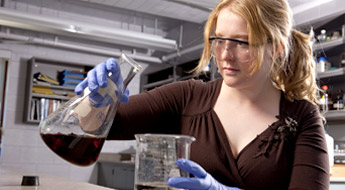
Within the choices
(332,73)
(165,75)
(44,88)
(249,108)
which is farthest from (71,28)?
(249,108)

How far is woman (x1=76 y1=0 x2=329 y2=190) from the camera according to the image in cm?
111

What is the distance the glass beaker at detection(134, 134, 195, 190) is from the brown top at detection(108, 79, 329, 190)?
53 cm

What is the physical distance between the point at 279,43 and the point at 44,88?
516 cm

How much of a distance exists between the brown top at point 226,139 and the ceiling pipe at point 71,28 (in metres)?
3.92

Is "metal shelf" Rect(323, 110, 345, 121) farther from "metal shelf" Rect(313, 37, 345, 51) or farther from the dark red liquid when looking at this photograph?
the dark red liquid

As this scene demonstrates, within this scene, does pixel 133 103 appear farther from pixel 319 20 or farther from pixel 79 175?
pixel 79 175

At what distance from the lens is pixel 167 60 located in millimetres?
6523

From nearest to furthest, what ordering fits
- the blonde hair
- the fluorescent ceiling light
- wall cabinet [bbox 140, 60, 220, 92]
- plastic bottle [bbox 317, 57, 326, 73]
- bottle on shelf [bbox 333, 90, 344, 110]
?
the blonde hair → bottle on shelf [bbox 333, 90, 344, 110] → plastic bottle [bbox 317, 57, 326, 73] → the fluorescent ceiling light → wall cabinet [bbox 140, 60, 220, 92]

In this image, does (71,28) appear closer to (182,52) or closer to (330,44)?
(182,52)

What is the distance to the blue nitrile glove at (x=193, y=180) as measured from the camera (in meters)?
0.64

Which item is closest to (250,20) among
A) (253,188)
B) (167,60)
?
(253,188)

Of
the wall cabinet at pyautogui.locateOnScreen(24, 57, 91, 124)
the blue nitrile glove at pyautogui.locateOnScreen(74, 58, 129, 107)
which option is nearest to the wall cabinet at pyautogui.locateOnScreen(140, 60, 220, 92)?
→ the wall cabinet at pyautogui.locateOnScreen(24, 57, 91, 124)

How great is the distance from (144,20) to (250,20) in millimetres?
5504

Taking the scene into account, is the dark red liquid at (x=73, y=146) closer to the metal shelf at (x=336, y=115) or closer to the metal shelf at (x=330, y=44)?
the metal shelf at (x=330, y=44)
